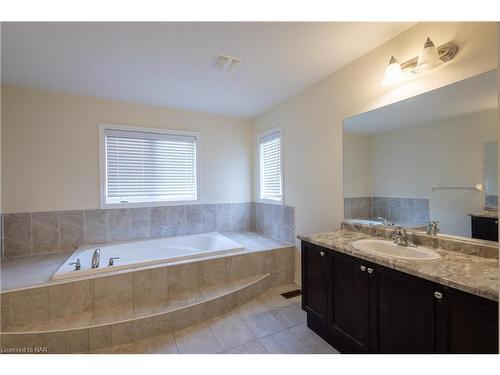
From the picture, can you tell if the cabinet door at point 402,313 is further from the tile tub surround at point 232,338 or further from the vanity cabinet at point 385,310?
the tile tub surround at point 232,338

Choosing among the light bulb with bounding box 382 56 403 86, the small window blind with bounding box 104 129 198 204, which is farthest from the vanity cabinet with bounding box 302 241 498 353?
the small window blind with bounding box 104 129 198 204

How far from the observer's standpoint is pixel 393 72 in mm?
1579

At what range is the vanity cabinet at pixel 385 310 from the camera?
96 centimetres

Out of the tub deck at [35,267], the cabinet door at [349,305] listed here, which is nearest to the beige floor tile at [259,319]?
the cabinet door at [349,305]

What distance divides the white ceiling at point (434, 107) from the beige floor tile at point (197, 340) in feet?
7.27

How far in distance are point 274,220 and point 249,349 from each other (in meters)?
1.77

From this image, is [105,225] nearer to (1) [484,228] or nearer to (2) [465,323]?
(2) [465,323]

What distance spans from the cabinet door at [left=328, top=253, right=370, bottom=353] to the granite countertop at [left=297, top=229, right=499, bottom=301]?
0.11 meters

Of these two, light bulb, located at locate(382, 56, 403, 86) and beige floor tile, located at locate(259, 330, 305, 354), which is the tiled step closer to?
beige floor tile, located at locate(259, 330, 305, 354)

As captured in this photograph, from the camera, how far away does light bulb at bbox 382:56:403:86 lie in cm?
157

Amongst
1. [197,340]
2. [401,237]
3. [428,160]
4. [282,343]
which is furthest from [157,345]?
[428,160]
